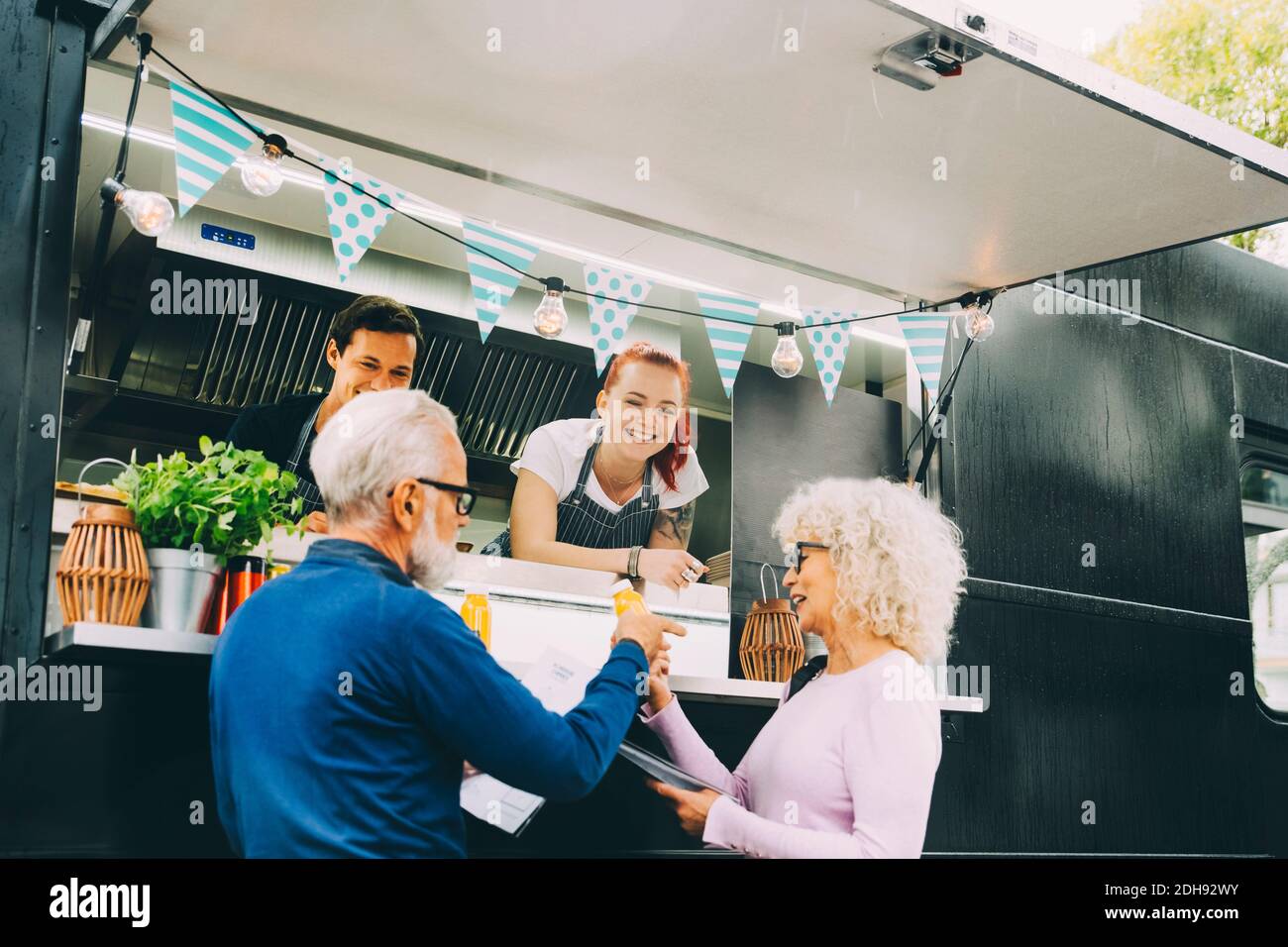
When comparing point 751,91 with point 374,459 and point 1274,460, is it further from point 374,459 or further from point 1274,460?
point 1274,460

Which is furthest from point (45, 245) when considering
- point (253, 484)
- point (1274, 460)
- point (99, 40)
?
point (1274, 460)

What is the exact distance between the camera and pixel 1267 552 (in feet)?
20.9

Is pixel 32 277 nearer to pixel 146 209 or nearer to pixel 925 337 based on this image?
pixel 146 209

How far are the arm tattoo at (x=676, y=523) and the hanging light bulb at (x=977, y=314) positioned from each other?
1.38 metres

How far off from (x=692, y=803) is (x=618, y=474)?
7.48 feet

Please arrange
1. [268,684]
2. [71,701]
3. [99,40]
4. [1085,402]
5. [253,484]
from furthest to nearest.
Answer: [1085,402] → [99,40] → [71,701] → [253,484] → [268,684]

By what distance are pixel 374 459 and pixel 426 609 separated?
34cm

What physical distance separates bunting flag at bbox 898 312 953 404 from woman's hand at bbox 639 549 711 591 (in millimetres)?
1110

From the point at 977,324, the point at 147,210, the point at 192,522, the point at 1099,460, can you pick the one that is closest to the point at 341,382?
the point at 147,210

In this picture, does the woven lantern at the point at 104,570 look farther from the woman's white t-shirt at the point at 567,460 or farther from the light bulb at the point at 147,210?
the woman's white t-shirt at the point at 567,460

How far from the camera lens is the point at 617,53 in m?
2.94

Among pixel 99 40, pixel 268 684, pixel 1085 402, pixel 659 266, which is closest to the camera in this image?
pixel 268 684

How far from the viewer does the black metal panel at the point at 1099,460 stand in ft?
16.2
